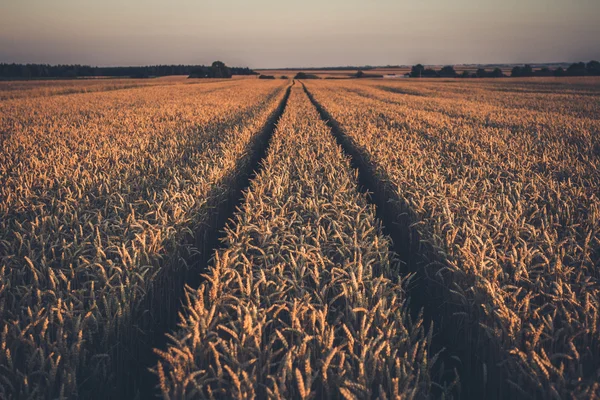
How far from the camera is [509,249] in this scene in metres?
3.44

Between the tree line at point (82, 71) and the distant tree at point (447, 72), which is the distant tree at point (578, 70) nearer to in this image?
the distant tree at point (447, 72)

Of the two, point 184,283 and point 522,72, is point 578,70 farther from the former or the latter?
point 184,283

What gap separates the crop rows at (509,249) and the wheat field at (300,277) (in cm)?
2

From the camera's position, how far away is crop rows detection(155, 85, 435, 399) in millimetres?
1824

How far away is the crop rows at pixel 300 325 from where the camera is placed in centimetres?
182

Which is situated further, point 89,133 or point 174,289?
point 89,133

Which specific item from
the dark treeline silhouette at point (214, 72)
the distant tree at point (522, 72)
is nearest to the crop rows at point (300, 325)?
the distant tree at point (522, 72)

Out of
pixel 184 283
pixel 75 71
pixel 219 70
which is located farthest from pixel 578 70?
pixel 75 71

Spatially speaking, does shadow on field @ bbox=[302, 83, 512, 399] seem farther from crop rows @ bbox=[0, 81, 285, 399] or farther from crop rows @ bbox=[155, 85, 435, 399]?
crop rows @ bbox=[0, 81, 285, 399]

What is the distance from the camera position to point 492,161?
22.2 feet

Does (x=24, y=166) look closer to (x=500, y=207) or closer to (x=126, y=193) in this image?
(x=126, y=193)

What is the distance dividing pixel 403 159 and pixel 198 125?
787 cm

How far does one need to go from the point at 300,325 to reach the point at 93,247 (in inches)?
87.6

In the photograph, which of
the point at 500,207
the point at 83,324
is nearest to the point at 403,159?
the point at 500,207
